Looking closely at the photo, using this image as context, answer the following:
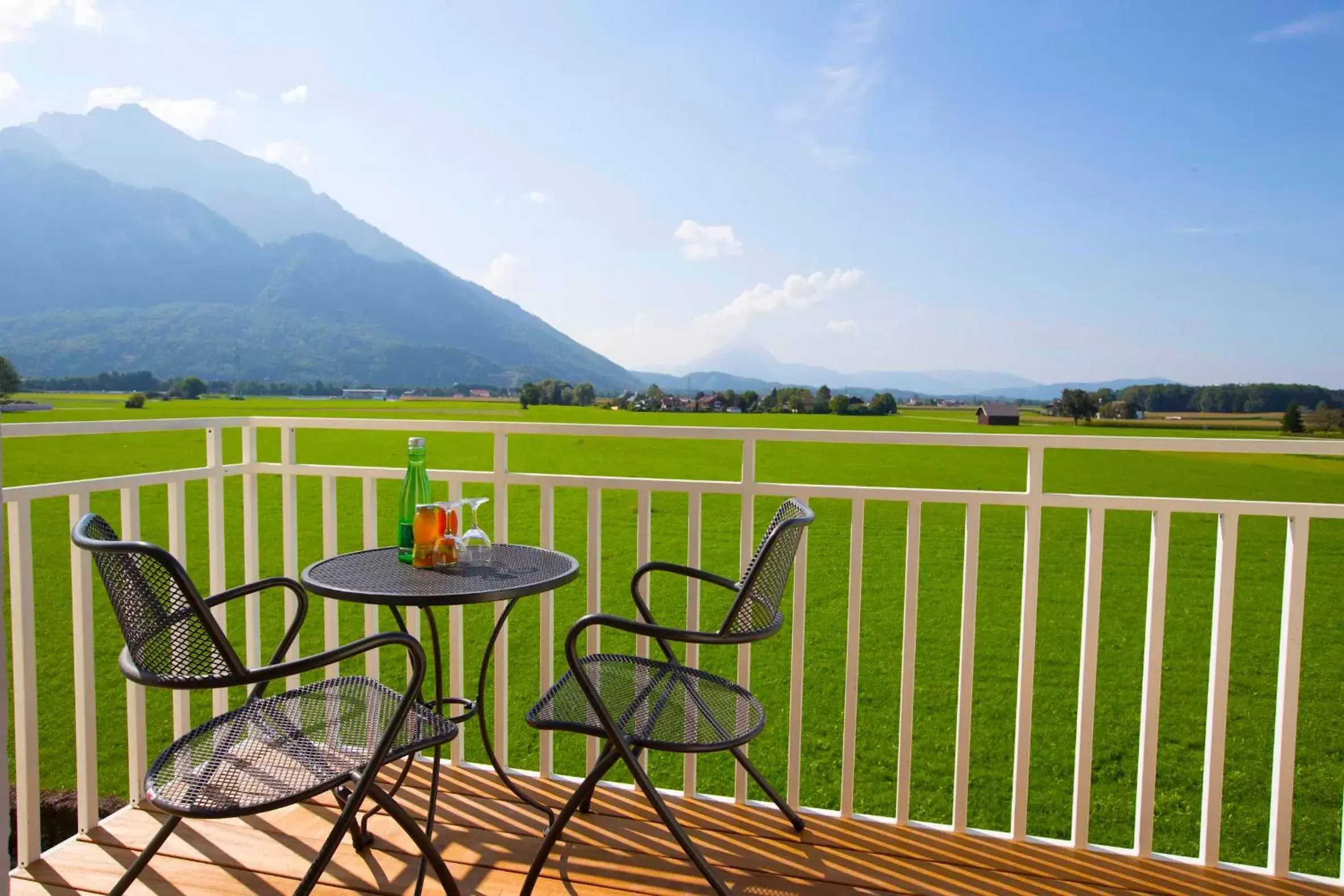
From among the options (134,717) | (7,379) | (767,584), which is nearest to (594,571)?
(767,584)

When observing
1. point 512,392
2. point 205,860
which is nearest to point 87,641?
point 205,860

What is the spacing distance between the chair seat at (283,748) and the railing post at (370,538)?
0.53 metres

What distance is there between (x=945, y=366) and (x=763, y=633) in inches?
783

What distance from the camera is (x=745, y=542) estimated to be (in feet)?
8.48

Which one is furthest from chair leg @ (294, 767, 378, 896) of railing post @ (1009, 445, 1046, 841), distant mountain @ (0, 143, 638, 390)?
distant mountain @ (0, 143, 638, 390)

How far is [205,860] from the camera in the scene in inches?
85.4

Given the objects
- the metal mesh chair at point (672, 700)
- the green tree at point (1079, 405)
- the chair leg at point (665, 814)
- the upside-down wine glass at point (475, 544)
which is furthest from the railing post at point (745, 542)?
the green tree at point (1079, 405)

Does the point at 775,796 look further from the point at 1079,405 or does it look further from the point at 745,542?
the point at 1079,405

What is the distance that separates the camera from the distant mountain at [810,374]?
15.9 m

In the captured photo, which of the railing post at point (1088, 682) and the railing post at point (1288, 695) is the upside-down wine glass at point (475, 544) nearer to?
the railing post at point (1088, 682)

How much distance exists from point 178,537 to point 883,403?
1024cm

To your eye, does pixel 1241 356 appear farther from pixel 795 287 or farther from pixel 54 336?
pixel 54 336

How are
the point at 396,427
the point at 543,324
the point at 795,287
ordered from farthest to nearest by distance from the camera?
the point at 543,324
the point at 795,287
the point at 396,427

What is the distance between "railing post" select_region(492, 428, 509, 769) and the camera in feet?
8.73
